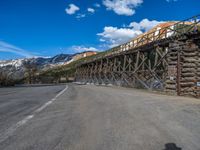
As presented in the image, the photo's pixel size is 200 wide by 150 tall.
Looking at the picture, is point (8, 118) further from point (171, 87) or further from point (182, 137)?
point (171, 87)

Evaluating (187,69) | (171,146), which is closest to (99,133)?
(171,146)

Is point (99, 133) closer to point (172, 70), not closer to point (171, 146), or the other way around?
point (171, 146)

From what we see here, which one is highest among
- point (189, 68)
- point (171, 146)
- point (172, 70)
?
point (189, 68)

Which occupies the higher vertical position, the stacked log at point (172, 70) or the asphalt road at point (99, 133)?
the stacked log at point (172, 70)

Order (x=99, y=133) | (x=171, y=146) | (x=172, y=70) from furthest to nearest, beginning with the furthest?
(x=172, y=70)
(x=99, y=133)
(x=171, y=146)

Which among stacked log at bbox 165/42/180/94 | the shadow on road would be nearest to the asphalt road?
the shadow on road

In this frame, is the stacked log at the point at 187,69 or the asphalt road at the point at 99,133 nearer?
the asphalt road at the point at 99,133

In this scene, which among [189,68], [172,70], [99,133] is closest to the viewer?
[99,133]

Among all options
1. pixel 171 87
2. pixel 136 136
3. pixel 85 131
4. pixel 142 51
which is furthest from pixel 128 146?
pixel 142 51

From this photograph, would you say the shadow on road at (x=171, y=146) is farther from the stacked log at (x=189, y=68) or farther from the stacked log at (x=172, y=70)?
the stacked log at (x=172, y=70)

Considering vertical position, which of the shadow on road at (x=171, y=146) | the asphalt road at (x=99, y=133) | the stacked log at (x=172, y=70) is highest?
the stacked log at (x=172, y=70)

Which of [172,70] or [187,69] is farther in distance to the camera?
[172,70]

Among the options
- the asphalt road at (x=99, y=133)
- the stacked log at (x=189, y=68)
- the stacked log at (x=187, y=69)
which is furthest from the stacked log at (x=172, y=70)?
the asphalt road at (x=99, y=133)

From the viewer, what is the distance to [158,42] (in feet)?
67.2
